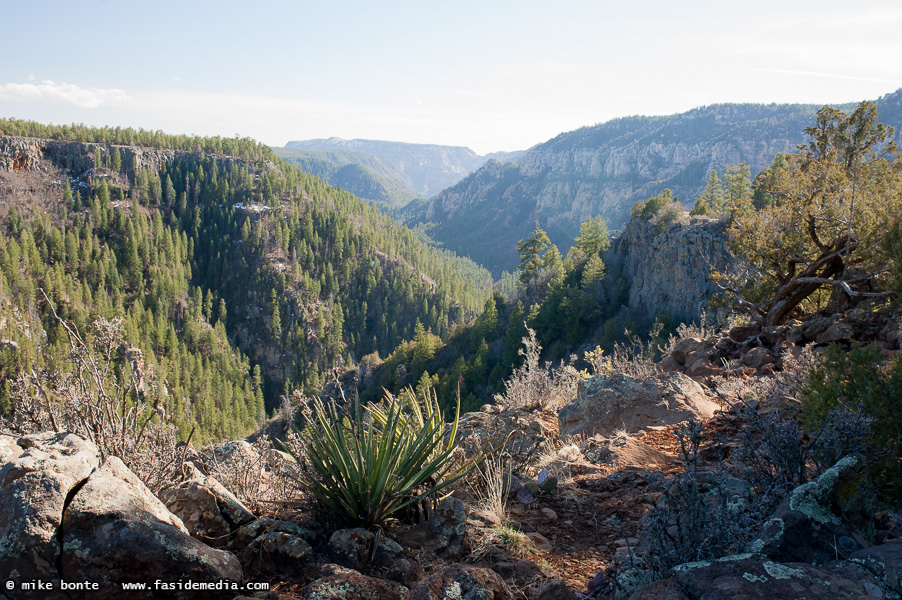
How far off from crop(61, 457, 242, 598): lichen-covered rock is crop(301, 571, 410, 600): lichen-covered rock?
45cm

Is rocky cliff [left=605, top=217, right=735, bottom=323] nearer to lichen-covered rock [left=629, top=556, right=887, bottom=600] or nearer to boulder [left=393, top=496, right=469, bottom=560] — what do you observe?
boulder [left=393, top=496, right=469, bottom=560]

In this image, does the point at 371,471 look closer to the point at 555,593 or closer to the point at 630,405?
the point at 555,593

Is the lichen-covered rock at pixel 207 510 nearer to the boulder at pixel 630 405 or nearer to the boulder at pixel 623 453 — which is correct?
the boulder at pixel 623 453

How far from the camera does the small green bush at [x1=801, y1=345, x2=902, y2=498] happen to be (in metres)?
2.54

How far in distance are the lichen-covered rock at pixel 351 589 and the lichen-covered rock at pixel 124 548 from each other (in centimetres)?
45

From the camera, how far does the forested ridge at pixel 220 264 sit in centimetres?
6384

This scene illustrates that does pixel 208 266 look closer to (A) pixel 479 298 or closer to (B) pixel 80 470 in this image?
(A) pixel 479 298

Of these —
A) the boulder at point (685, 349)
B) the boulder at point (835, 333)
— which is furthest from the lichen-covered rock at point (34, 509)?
the boulder at point (685, 349)

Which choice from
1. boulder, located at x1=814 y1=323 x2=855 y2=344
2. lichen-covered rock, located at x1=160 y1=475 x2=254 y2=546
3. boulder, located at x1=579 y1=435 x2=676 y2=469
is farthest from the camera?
boulder, located at x1=814 y1=323 x2=855 y2=344

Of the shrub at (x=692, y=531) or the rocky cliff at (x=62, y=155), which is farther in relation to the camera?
the rocky cliff at (x=62, y=155)

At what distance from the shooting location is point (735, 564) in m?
1.50

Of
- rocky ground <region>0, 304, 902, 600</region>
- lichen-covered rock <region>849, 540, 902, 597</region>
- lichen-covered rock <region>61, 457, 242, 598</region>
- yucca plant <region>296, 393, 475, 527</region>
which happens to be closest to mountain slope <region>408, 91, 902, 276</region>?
rocky ground <region>0, 304, 902, 600</region>

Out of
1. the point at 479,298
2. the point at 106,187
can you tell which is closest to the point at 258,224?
the point at 106,187

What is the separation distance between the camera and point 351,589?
1917 millimetres
